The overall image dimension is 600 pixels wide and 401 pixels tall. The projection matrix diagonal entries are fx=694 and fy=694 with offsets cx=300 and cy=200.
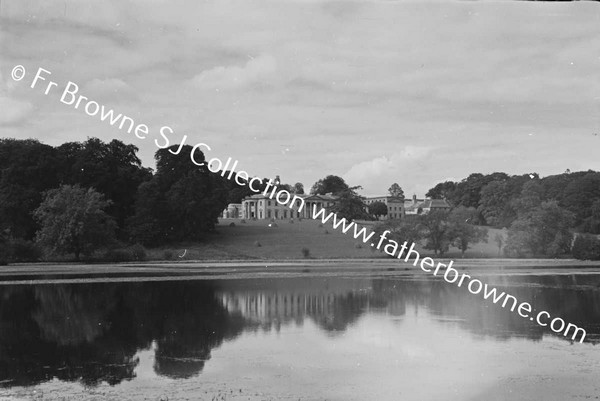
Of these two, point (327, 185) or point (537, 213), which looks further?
point (327, 185)

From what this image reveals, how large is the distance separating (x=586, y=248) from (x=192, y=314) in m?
53.9

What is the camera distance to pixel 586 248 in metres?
66.9

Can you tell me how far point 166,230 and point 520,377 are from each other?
73728 millimetres

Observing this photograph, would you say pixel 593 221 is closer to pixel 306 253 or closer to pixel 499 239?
pixel 499 239

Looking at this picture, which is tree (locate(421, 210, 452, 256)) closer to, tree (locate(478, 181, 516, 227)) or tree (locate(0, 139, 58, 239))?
tree (locate(478, 181, 516, 227))

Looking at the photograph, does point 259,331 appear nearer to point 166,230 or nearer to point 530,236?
point 530,236

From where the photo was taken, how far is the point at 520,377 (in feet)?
44.8

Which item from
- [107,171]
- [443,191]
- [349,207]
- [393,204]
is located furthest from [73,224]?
[393,204]

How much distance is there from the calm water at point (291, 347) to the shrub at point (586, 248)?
40.6 meters

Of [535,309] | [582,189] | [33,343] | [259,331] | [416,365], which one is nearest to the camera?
[416,365]

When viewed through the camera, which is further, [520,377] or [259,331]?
[259,331]

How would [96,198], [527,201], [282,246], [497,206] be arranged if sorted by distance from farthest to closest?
[282,246], [497,206], [527,201], [96,198]

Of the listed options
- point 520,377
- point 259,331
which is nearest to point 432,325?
point 259,331

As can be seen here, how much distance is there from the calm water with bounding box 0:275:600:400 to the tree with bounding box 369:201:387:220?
102882 millimetres
